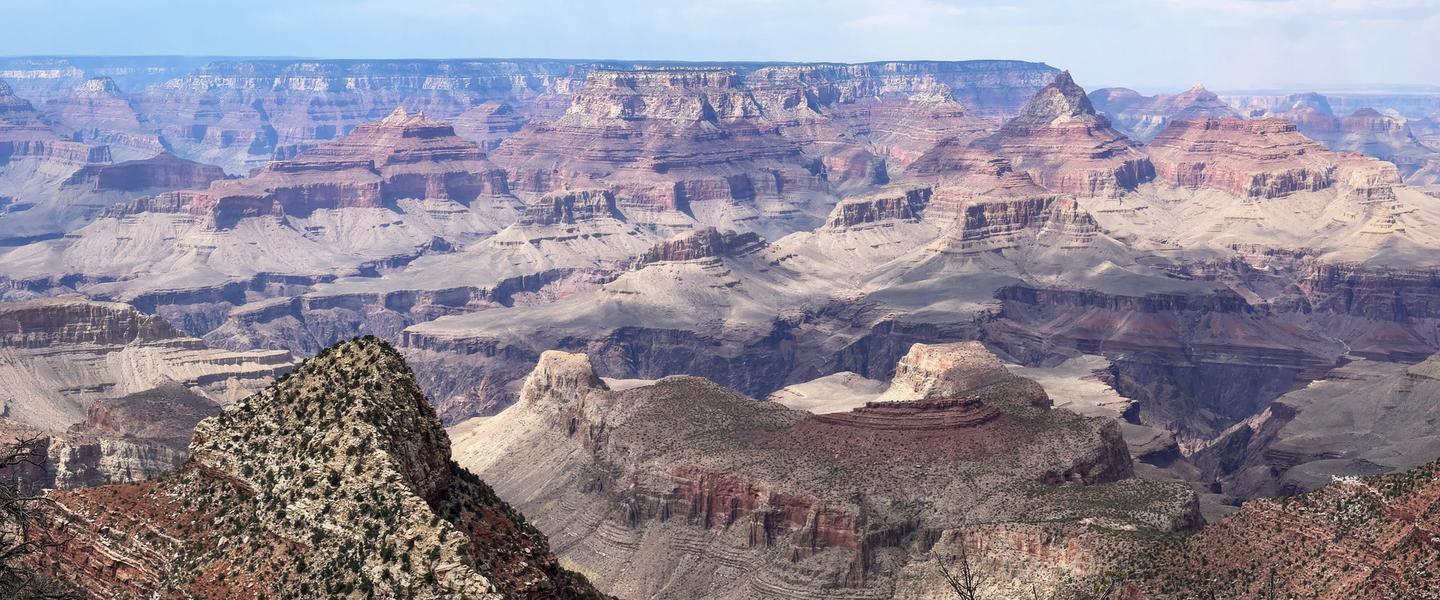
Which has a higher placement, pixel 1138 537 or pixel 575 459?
pixel 1138 537

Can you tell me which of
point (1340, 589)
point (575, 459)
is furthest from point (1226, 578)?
point (575, 459)

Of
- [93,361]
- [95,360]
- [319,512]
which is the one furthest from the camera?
[95,360]

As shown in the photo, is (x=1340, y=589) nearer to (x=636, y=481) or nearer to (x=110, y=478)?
(x=636, y=481)

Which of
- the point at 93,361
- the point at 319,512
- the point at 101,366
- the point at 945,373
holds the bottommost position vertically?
the point at 101,366

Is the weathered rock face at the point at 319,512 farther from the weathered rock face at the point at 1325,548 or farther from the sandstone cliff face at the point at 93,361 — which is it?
the sandstone cliff face at the point at 93,361

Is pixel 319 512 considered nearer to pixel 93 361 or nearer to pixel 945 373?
pixel 945 373

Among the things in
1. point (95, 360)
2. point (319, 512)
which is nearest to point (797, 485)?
point (319, 512)

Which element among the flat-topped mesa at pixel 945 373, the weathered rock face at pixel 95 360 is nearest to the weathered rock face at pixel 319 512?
the flat-topped mesa at pixel 945 373
